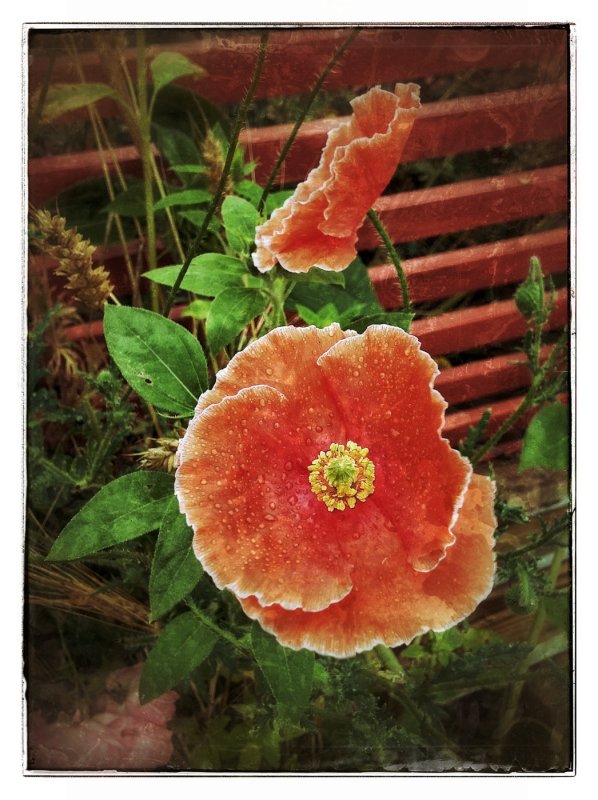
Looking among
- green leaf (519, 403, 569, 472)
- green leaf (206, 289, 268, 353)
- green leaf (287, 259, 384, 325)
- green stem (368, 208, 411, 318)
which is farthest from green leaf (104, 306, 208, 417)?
green leaf (519, 403, 569, 472)

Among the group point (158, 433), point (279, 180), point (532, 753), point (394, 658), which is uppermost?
point (279, 180)

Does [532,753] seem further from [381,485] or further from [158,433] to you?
[158,433]

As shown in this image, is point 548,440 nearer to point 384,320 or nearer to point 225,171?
point 384,320

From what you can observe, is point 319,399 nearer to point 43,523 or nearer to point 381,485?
point 381,485

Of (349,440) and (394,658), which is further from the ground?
(349,440)

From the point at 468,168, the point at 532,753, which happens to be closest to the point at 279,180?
the point at 468,168

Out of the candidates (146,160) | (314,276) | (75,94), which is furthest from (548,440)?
(75,94)

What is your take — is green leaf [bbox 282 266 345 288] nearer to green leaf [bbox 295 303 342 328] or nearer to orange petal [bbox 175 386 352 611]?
green leaf [bbox 295 303 342 328]
